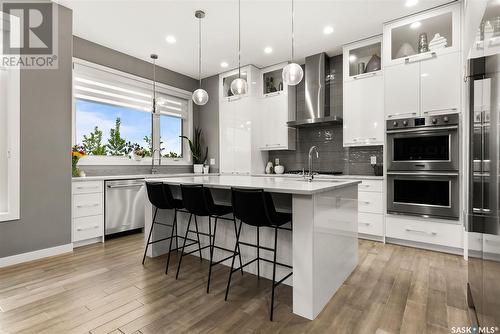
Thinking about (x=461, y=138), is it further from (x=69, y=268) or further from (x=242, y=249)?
(x=69, y=268)

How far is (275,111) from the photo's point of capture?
4918 millimetres

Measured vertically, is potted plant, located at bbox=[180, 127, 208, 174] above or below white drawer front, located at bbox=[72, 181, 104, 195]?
above

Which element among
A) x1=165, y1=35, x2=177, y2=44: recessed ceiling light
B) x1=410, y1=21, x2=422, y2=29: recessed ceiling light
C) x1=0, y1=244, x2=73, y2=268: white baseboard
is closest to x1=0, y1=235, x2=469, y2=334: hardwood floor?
x1=0, y1=244, x2=73, y2=268: white baseboard

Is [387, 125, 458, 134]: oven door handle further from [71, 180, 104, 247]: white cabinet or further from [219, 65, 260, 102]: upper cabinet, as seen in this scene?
[71, 180, 104, 247]: white cabinet

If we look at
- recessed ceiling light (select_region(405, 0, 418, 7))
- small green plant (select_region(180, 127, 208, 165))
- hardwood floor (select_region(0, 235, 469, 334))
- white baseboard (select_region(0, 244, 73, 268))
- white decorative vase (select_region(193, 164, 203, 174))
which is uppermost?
recessed ceiling light (select_region(405, 0, 418, 7))

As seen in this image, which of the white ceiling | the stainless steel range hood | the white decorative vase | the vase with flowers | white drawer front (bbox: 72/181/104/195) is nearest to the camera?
the white ceiling

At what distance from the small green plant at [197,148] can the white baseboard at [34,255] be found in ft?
9.77

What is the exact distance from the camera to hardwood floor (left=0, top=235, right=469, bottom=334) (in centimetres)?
174

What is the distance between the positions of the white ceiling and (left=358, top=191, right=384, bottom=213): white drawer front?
2393mm

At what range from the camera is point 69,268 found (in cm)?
273

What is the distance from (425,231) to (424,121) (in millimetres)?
1396

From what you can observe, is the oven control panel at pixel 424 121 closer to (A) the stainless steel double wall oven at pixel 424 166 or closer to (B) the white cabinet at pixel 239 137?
(A) the stainless steel double wall oven at pixel 424 166

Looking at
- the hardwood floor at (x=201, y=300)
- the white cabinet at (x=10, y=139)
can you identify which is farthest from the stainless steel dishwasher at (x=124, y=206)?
the white cabinet at (x=10, y=139)

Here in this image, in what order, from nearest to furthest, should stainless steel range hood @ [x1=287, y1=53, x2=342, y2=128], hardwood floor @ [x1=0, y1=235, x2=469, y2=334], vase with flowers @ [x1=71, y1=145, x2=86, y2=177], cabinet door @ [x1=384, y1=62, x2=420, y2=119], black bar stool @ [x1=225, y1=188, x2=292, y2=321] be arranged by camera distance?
hardwood floor @ [x1=0, y1=235, x2=469, y2=334], black bar stool @ [x1=225, y1=188, x2=292, y2=321], cabinet door @ [x1=384, y1=62, x2=420, y2=119], vase with flowers @ [x1=71, y1=145, x2=86, y2=177], stainless steel range hood @ [x1=287, y1=53, x2=342, y2=128]
